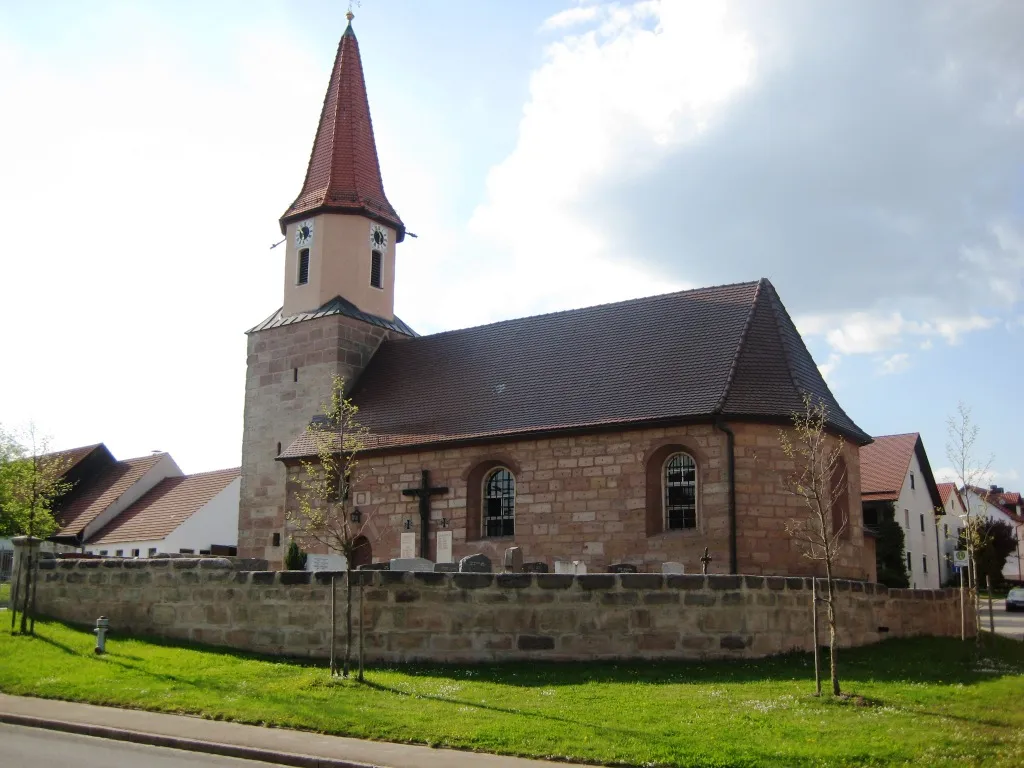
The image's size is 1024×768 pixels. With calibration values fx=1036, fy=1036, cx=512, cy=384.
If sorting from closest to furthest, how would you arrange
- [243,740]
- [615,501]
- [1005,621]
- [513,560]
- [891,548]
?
[243,740] → [513,560] → [615,501] → [1005,621] → [891,548]

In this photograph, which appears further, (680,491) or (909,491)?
(909,491)

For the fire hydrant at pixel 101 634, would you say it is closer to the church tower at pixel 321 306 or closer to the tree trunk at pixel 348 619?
the tree trunk at pixel 348 619

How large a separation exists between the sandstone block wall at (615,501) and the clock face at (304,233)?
9605 mm

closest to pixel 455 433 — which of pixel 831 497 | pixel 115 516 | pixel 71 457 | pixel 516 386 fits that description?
pixel 516 386

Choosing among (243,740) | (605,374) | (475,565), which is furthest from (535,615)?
(605,374)

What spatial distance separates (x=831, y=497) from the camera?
2431 centimetres

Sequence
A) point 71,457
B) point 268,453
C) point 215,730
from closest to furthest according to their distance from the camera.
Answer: point 215,730, point 268,453, point 71,457

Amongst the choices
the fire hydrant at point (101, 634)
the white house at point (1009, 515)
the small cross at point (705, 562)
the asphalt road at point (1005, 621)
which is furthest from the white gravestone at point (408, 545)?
the white house at point (1009, 515)

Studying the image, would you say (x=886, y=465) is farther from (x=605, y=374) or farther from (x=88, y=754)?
(x=88, y=754)

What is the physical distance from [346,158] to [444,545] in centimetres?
1472

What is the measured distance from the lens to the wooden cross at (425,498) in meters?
27.0

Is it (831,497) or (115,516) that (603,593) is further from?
(115,516)

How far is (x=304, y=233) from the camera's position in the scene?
112ft

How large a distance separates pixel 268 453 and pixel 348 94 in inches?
508
